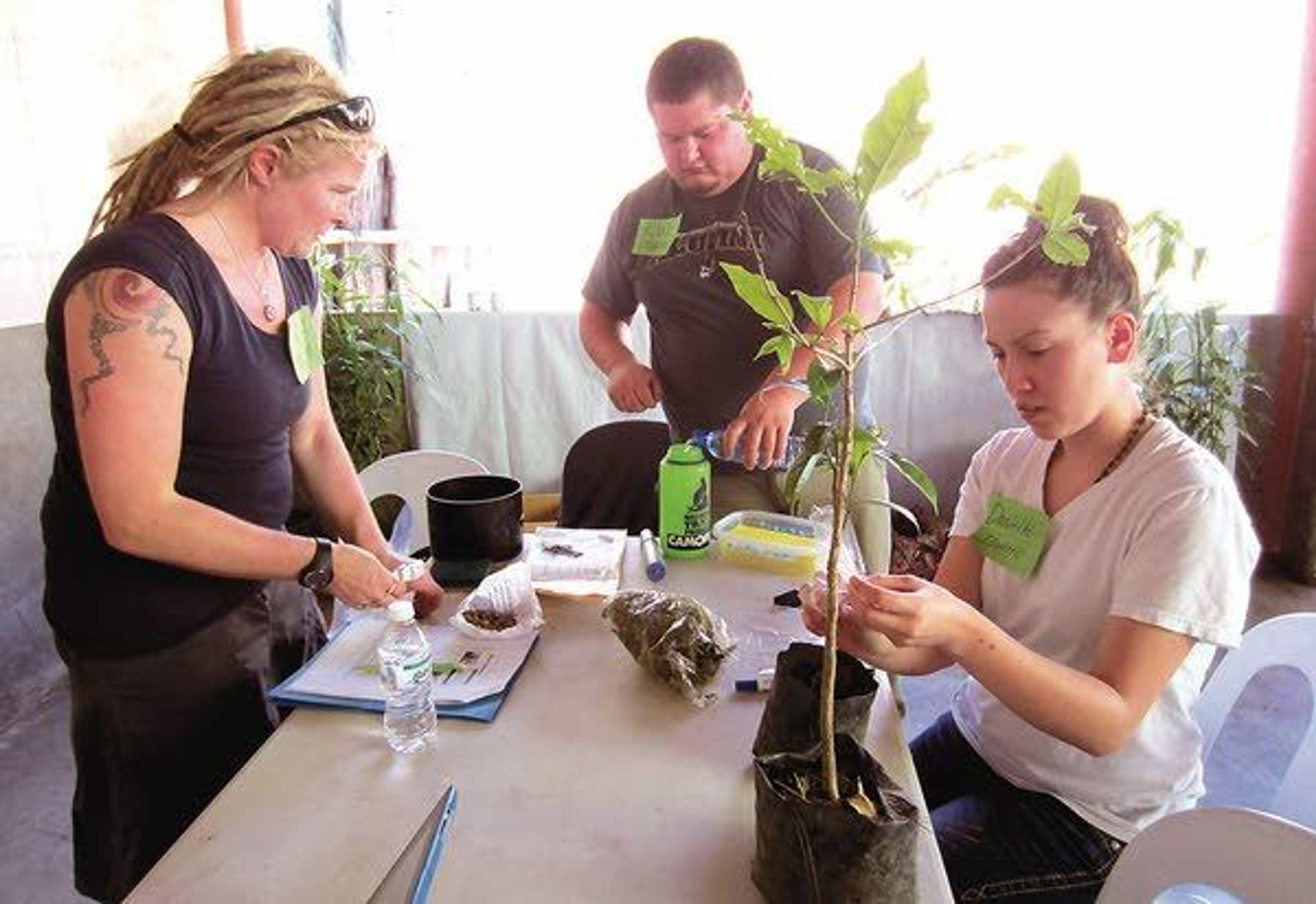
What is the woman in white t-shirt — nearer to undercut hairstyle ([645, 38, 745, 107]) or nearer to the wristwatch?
the wristwatch

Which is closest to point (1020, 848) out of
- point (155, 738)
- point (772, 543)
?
point (772, 543)

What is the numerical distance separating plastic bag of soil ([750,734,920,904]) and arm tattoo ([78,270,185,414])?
0.81 meters

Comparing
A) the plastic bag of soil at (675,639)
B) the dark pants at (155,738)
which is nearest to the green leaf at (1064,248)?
the plastic bag of soil at (675,639)

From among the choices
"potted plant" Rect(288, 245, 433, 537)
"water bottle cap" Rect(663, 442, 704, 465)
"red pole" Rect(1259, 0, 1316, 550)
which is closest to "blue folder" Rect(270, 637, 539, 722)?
"water bottle cap" Rect(663, 442, 704, 465)

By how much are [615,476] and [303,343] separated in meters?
0.96

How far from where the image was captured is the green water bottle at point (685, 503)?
150 centimetres

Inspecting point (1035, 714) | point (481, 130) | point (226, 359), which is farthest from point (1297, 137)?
point (226, 359)

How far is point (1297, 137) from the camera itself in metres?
3.22

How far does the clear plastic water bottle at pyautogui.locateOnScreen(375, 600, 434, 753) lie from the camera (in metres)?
1.03

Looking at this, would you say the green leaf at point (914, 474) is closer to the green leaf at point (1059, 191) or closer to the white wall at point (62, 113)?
the green leaf at point (1059, 191)

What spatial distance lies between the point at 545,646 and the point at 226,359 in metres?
0.55

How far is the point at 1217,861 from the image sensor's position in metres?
0.83

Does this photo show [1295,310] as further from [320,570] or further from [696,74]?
[320,570]

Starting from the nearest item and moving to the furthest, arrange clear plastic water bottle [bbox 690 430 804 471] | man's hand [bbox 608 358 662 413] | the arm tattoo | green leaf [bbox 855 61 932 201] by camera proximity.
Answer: green leaf [bbox 855 61 932 201] → the arm tattoo → clear plastic water bottle [bbox 690 430 804 471] → man's hand [bbox 608 358 662 413]
